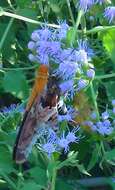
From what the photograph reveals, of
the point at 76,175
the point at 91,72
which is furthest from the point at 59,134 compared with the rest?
the point at 76,175

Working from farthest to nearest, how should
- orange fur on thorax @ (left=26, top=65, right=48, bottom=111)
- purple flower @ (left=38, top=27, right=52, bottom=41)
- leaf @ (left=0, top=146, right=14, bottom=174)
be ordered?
leaf @ (left=0, top=146, right=14, bottom=174)
purple flower @ (left=38, top=27, right=52, bottom=41)
orange fur on thorax @ (left=26, top=65, right=48, bottom=111)

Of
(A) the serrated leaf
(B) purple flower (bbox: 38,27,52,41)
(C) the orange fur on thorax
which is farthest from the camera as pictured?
(A) the serrated leaf

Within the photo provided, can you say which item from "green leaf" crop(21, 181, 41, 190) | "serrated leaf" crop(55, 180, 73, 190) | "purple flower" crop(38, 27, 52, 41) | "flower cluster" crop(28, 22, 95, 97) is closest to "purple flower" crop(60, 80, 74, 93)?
"flower cluster" crop(28, 22, 95, 97)

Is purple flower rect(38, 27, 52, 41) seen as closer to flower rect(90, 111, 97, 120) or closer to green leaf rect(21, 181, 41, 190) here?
flower rect(90, 111, 97, 120)

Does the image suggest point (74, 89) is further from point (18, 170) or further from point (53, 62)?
point (18, 170)

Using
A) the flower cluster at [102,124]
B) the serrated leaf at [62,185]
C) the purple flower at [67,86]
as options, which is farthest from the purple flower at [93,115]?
the serrated leaf at [62,185]

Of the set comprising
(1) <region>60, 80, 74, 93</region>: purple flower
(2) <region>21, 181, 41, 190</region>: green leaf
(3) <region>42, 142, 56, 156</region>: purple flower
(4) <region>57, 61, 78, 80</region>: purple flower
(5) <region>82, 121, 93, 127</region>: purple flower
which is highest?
(4) <region>57, 61, 78, 80</region>: purple flower
